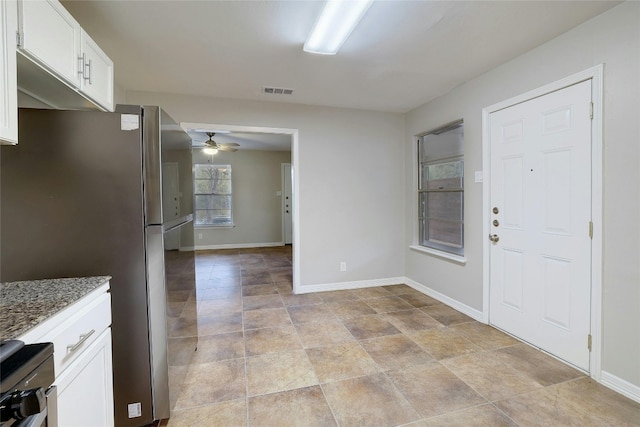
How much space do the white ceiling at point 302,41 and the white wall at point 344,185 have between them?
0.52 metres

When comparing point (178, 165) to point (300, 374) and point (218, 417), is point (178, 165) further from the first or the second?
point (300, 374)

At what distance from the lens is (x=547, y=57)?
2.22 m

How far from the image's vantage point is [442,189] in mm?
3473

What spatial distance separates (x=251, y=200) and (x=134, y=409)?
604cm

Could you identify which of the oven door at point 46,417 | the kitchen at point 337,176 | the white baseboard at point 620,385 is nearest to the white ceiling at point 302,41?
the kitchen at point 337,176

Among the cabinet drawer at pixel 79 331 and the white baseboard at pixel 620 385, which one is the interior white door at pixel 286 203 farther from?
the white baseboard at pixel 620 385

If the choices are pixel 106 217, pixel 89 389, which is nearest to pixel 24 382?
pixel 89 389

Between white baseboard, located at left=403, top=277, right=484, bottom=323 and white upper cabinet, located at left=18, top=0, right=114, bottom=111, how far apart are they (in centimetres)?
367

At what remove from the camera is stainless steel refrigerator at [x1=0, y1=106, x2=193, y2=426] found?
1310 mm

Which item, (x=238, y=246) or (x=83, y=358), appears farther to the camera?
(x=238, y=246)

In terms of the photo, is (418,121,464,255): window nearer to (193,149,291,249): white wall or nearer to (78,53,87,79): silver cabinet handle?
(78,53,87,79): silver cabinet handle

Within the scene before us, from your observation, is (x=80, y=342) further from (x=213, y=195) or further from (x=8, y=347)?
(x=213, y=195)

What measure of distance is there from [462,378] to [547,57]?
8.25ft

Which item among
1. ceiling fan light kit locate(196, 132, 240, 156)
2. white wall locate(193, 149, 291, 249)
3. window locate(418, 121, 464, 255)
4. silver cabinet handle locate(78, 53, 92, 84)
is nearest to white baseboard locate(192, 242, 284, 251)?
white wall locate(193, 149, 291, 249)
